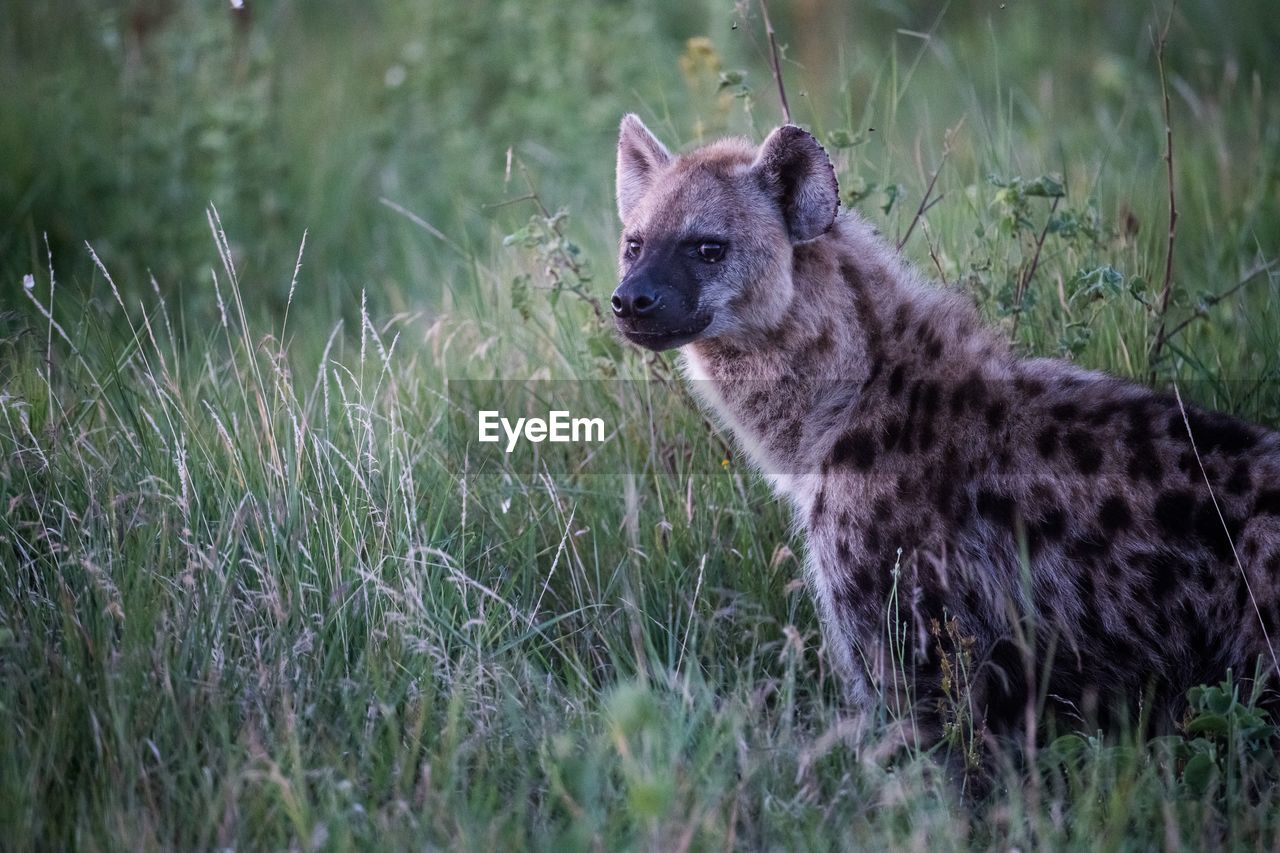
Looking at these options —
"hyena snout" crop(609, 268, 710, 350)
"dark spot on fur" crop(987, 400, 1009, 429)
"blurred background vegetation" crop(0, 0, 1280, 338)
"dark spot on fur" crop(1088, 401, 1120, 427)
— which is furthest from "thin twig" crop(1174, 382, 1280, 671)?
"blurred background vegetation" crop(0, 0, 1280, 338)

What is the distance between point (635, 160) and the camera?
4.35 m

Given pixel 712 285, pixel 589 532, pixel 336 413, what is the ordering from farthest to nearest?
pixel 336 413
pixel 589 532
pixel 712 285

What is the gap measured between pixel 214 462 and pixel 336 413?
29.1 inches

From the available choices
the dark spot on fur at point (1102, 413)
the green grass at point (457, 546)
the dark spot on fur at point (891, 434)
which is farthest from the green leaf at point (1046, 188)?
the dark spot on fur at point (891, 434)

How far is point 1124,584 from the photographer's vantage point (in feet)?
11.3

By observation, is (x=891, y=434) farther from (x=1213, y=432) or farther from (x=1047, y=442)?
(x=1213, y=432)

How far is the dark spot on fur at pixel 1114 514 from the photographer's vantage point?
3438 millimetres

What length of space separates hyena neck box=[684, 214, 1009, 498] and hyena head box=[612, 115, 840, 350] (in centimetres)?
7

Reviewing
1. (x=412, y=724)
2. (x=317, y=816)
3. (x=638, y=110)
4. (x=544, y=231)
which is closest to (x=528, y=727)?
(x=412, y=724)

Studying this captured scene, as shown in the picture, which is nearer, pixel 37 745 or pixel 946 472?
pixel 37 745

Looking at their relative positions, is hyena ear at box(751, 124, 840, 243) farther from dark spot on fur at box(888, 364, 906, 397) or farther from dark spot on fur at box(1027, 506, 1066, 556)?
dark spot on fur at box(1027, 506, 1066, 556)

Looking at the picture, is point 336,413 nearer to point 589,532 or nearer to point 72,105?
point 589,532

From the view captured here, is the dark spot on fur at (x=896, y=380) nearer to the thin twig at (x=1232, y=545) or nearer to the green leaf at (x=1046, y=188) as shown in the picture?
the thin twig at (x=1232, y=545)

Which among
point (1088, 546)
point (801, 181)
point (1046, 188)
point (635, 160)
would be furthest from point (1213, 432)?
point (635, 160)
